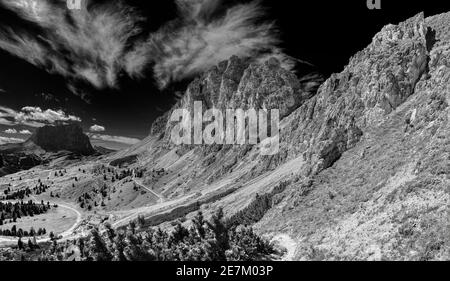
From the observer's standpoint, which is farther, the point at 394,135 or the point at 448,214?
the point at 394,135

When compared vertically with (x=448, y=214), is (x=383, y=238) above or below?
below

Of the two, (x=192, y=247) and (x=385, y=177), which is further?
(x=385, y=177)

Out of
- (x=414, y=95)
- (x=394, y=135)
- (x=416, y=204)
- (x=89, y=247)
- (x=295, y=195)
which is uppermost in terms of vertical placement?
(x=414, y=95)

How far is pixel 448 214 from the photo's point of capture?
65.6 m

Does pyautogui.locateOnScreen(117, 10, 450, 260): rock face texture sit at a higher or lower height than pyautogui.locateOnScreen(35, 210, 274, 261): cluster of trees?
higher

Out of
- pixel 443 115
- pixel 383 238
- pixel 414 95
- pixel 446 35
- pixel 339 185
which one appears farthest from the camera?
pixel 446 35

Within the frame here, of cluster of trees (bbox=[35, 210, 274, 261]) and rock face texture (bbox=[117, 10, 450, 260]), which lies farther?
cluster of trees (bbox=[35, 210, 274, 261])

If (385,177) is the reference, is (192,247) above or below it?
below

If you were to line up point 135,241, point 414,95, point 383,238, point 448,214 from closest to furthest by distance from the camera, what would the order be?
point 448,214
point 383,238
point 135,241
point 414,95

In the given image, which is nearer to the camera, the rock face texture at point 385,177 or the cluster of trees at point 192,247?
the rock face texture at point 385,177

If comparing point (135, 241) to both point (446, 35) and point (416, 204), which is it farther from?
point (446, 35)

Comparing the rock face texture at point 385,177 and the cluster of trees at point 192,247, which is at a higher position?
the rock face texture at point 385,177

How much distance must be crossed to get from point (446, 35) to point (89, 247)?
186455mm

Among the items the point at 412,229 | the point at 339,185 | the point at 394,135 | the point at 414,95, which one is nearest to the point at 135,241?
the point at 339,185
